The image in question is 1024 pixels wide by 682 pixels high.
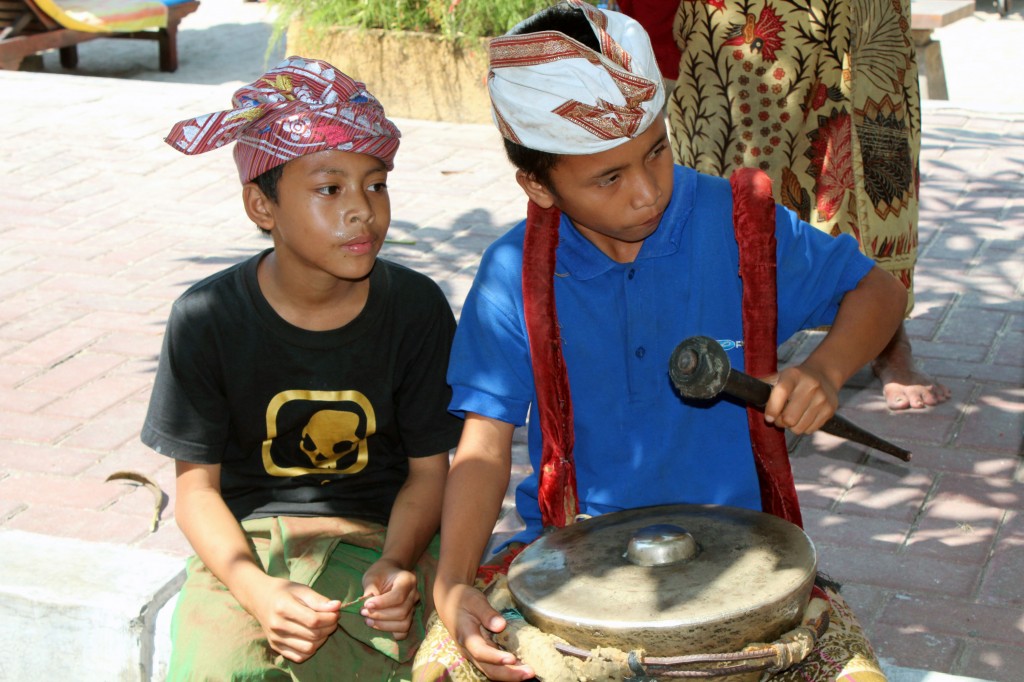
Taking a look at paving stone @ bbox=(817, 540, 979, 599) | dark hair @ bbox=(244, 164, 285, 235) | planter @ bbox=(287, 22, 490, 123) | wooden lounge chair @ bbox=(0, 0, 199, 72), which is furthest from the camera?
wooden lounge chair @ bbox=(0, 0, 199, 72)

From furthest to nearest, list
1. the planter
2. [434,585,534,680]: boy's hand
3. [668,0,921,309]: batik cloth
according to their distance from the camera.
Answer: the planter
[668,0,921,309]: batik cloth
[434,585,534,680]: boy's hand

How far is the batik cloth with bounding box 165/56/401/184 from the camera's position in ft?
7.89

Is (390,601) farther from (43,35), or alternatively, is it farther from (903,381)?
(43,35)

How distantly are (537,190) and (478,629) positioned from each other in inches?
30.8

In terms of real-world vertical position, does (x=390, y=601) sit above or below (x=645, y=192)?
below

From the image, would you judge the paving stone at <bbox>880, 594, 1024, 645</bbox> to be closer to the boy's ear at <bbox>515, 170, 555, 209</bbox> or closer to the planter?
the boy's ear at <bbox>515, 170, 555, 209</bbox>

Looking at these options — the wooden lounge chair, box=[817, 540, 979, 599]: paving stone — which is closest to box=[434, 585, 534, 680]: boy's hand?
box=[817, 540, 979, 599]: paving stone

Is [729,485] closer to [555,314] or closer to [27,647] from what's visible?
[555,314]

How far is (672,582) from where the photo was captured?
1719 millimetres

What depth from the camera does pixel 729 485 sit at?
7.36 feet

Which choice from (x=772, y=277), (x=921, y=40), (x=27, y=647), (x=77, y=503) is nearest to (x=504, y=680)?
(x=772, y=277)

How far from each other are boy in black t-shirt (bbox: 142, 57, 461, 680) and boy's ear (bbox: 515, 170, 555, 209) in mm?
333

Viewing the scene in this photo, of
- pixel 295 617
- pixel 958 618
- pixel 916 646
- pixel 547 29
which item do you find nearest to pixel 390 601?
pixel 295 617

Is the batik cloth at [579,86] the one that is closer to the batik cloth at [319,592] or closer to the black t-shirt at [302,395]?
the black t-shirt at [302,395]
